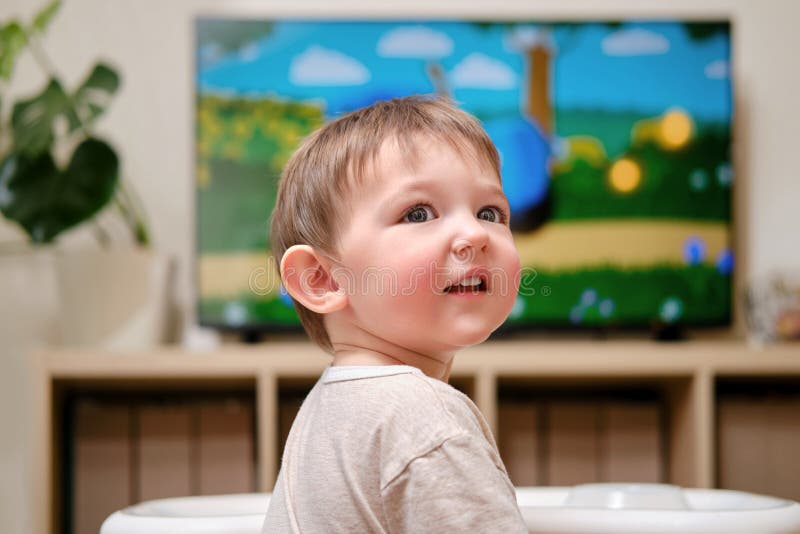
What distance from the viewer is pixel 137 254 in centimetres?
227

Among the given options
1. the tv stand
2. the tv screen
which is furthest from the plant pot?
the tv stand

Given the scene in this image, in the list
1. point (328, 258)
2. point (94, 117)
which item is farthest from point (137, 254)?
point (328, 258)

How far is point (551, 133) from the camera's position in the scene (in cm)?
243

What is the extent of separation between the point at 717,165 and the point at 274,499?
76.3 inches

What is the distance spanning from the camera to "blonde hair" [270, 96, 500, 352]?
80 centimetres

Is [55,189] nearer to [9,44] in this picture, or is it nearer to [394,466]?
[9,44]

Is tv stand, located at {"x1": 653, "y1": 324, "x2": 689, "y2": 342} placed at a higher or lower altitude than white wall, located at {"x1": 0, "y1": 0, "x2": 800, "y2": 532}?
lower

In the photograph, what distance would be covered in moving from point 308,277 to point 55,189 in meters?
1.53

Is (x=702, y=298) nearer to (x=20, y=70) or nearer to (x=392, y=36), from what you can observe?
(x=392, y=36)

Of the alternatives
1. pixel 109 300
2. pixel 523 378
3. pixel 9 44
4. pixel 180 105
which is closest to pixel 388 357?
pixel 523 378

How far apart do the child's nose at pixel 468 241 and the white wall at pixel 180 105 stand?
73.1 inches

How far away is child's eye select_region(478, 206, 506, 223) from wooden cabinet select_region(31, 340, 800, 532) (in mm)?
1209

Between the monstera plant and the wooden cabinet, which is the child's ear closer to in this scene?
the wooden cabinet

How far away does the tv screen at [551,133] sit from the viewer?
7.85 feet
